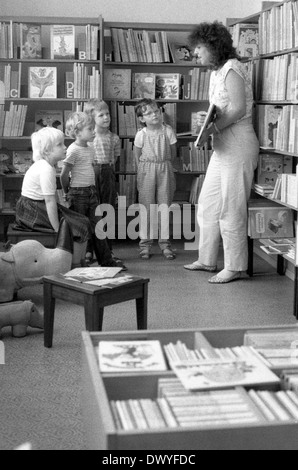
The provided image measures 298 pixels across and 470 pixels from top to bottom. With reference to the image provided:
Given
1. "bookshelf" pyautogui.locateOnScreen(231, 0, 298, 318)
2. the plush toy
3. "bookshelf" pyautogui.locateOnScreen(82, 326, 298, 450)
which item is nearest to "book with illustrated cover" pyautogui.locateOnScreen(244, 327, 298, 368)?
"bookshelf" pyautogui.locateOnScreen(82, 326, 298, 450)

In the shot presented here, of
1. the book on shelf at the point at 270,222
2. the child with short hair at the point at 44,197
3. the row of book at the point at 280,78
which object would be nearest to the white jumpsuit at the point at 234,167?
the book on shelf at the point at 270,222

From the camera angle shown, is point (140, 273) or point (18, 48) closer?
point (140, 273)

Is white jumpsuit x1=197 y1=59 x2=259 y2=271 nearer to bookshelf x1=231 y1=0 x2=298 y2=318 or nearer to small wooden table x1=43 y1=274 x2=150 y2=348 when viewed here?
bookshelf x1=231 y1=0 x2=298 y2=318

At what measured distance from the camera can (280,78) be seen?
540cm

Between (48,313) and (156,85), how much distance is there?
3494 millimetres

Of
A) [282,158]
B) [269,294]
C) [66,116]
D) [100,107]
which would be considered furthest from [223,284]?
[66,116]

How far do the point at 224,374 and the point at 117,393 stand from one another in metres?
0.33

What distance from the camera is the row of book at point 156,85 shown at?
6.77 metres

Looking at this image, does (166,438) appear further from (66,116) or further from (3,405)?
(66,116)

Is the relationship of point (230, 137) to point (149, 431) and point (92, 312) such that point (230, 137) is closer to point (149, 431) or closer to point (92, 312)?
point (92, 312)

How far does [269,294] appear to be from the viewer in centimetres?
519

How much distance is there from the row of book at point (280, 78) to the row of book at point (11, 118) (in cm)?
214

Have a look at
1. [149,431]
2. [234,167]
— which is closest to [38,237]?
[234,167]

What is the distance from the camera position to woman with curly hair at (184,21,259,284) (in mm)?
5242
